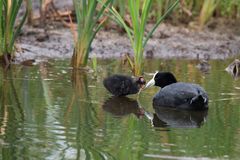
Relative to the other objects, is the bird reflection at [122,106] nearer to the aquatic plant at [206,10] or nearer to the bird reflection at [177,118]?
the bird reflection at [177,118]

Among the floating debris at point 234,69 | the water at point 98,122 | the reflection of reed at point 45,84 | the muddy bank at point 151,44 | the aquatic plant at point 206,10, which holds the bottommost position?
the water at point 98,122

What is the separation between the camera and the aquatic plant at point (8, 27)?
9.27 metres

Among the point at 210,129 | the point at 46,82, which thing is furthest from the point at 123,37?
the point at 210,129

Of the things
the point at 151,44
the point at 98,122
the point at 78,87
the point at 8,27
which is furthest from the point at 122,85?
the point at 151,44

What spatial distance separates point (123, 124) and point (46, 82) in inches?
86.5

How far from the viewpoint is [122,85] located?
809 cm

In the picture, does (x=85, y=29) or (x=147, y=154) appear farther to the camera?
(x=85, y=29)

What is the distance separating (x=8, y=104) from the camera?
7172 mm

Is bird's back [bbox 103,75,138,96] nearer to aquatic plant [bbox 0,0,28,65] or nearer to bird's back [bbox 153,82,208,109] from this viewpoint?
bird's back [bbox 153,82,208,109]

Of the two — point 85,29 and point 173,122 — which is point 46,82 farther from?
point 173,122

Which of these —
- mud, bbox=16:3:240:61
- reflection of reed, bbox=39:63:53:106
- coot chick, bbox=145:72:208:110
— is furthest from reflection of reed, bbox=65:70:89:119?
mud, bbox=16:3:240:61

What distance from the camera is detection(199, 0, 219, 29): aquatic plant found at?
13.3 m

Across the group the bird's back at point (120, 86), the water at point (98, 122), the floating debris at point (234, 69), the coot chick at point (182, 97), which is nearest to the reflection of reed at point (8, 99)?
the water at point (98, 122)

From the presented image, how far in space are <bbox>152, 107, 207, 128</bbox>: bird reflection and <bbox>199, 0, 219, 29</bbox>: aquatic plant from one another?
19.9 feet
